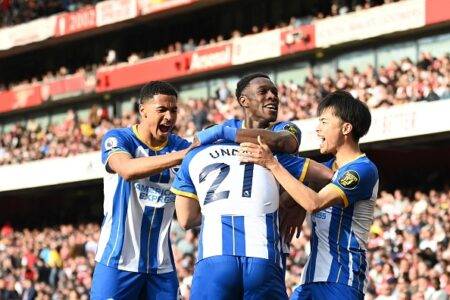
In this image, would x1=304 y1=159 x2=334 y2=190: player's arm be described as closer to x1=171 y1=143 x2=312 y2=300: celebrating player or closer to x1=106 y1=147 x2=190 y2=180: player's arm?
x1=171 y1=143 x2=312 y2=300: celebrating player

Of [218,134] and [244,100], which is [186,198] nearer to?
[218,134]

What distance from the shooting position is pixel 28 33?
Answer: 40094 millimetres

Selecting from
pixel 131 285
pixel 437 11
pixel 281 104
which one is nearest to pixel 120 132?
pixel 131 285

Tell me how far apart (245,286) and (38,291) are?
19.3 m

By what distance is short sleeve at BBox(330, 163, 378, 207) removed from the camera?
21.4 feet

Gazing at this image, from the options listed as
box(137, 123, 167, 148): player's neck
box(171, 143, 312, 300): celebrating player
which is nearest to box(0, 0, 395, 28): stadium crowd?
box(137, 123, 167, 148): player's neck

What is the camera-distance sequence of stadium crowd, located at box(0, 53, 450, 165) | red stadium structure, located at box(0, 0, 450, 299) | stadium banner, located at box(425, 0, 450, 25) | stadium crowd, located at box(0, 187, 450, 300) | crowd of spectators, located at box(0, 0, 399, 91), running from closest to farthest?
stadium crowd, located at box(0, 187, 450, 300)
red stadium structure, located at box(0, 0, 450, 299)
stadium crowd, located at box(0, 53, 450, 165)
stadium banner, located at box(425, 0, 450, 25)
crowd of spectators, located at box(0, 0, 399, 91)

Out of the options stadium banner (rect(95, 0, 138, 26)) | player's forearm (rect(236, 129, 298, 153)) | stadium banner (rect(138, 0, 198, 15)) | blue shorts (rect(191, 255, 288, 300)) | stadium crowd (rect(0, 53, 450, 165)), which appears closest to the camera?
blue shorts (rect(191, 255, 288, 300))

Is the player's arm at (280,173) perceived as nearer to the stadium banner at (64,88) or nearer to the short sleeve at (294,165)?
the short sleeve at (294,165)

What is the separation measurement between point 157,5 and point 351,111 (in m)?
29.2

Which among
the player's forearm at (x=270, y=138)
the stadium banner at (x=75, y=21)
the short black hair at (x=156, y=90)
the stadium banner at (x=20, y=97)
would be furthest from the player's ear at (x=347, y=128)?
the stadium banner at (x=20, y=97)

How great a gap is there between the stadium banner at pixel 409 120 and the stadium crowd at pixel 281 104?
0.74 ft

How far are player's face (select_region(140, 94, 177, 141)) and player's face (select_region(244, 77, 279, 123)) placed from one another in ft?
3.95

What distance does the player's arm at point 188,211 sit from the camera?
6.63 m
